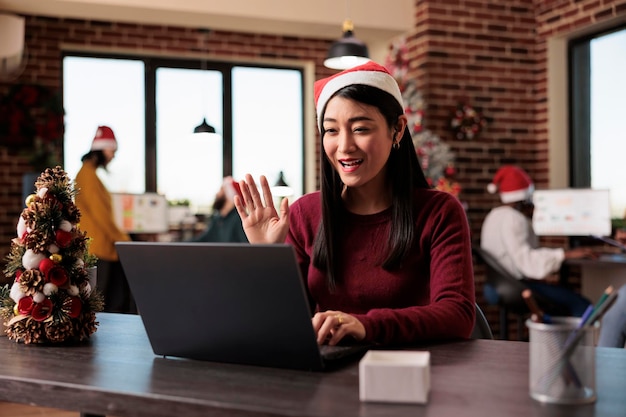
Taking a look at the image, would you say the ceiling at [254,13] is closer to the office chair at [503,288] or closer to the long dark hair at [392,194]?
the office chair at [503,288]

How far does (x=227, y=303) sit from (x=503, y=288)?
3915mm

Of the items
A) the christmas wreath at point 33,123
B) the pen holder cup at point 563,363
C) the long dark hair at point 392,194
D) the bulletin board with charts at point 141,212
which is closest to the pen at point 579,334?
the pen holder cup at point 563,363

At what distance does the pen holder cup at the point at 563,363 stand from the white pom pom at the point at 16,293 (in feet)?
3.23

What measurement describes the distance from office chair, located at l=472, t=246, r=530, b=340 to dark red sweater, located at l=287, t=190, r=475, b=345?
3.15 meters

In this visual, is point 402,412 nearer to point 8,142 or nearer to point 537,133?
point 537,133

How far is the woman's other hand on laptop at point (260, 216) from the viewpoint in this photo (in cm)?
168

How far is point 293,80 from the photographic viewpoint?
314 inches

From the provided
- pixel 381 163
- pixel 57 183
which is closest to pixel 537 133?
pixel 381 163

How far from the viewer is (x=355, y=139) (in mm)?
1690

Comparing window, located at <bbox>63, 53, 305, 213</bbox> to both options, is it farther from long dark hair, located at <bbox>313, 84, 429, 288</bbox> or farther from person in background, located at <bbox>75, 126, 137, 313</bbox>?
long dark hair, located at <bbox>313, 84, 429, 288</bbox>

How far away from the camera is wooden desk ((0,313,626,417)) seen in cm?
97

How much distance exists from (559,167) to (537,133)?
1.11 ft

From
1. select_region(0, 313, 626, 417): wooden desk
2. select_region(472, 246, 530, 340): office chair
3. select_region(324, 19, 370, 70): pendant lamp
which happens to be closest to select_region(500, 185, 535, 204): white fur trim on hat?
select_region(472, 246, 530, 340): office chair

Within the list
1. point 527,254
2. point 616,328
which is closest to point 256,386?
point 616,328
